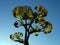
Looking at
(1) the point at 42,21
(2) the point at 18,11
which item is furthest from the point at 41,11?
(2) the point at 18,11

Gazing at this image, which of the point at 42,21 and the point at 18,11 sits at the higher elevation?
the point at 18,11

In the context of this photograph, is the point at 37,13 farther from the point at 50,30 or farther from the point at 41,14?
the point at 50,30

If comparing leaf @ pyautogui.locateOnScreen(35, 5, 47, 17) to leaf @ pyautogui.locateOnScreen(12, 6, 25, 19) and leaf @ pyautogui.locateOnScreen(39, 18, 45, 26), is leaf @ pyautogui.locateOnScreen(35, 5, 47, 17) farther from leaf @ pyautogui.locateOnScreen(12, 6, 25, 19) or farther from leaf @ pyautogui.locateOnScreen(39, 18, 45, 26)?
leaf @ pyautogui.locateOnScreen(12, 6, 25, 19)

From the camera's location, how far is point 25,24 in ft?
150

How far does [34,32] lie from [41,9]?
3.93 metres

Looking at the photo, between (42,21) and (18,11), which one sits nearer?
(18,11)

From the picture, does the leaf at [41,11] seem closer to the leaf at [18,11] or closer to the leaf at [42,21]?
the leaf at [42,21]

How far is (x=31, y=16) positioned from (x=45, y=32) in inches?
143

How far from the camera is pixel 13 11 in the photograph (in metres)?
46.5

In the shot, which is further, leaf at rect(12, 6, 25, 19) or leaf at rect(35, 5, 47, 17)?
leaf at rect(35, 5, 47, 17)

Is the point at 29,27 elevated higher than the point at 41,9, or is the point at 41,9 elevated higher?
the point at 41,9

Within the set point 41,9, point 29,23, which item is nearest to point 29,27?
point 29,23

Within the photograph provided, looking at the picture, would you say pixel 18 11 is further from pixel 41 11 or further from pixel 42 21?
pixel 42 21

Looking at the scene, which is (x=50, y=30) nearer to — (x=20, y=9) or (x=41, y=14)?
(x=41, y=14)
